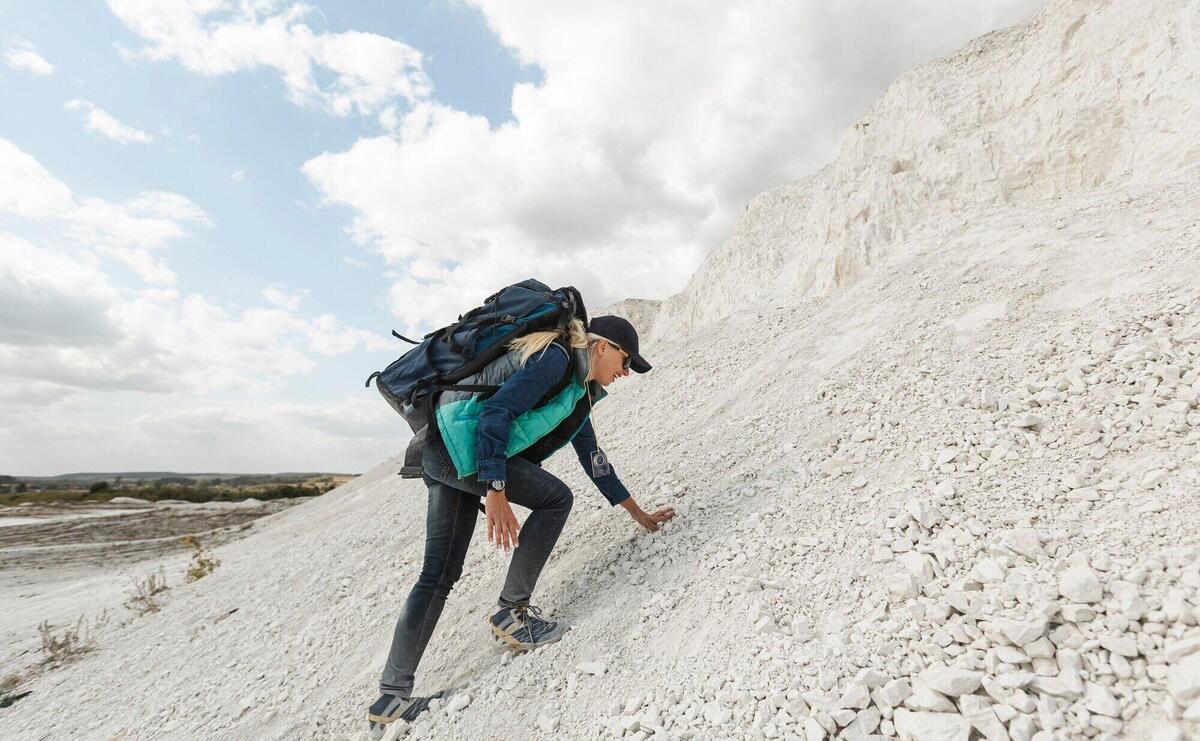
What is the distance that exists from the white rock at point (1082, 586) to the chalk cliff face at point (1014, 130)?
7.96 m

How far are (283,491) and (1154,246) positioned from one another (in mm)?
46257

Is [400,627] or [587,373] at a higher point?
[587,373]

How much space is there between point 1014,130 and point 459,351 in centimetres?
1095

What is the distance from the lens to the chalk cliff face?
26.8 ft

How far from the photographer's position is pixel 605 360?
338 cm

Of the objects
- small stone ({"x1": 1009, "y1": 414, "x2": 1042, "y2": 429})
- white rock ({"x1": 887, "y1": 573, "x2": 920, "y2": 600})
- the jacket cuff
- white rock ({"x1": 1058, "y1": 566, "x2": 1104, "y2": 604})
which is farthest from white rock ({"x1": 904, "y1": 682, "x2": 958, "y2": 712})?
small stone ({"x1": 1009, "y1": 414, "x2": 1042, "y2": 429})

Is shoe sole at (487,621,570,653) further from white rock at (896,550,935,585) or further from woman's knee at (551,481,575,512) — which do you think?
white rock at (896,550,935,585)

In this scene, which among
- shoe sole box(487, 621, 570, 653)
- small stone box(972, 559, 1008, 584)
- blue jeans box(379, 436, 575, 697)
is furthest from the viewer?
shoe sole box(487, 621, 570, 653)

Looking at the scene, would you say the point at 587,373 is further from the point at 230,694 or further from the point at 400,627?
the point at 230,694

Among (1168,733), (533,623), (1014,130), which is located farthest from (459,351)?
(1014,130)

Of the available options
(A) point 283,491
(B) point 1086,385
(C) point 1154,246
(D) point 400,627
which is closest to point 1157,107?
(C) point 1154,246

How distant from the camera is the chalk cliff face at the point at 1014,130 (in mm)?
8180

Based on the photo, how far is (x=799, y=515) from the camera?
356 centimetres

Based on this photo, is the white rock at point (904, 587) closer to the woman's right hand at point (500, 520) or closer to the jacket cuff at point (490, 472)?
the woman's right hand at point (500, 520)
